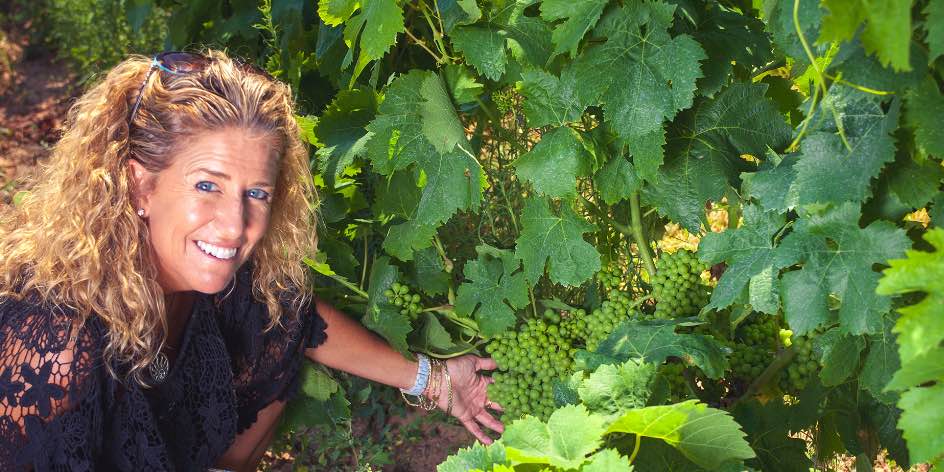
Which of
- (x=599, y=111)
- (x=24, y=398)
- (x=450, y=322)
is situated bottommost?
(x=450, y=322)

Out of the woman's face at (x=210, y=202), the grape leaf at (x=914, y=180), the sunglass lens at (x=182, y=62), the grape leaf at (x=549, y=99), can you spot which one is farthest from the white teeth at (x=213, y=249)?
the grape leaf at (x=914, y=180)

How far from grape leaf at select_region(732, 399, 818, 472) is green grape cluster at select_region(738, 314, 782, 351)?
14 cm

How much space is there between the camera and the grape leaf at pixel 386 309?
99.0 inches

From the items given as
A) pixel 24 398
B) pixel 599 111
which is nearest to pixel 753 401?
pixel 599 111

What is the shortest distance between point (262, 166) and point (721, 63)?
102cm

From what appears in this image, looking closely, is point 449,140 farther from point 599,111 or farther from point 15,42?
point 15,42

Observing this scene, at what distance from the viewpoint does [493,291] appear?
7.77 ft

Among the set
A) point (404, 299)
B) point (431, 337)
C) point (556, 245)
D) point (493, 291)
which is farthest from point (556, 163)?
point (431, 337)

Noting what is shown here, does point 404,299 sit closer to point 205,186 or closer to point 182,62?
point 205,186

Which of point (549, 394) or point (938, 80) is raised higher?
point (938, 80)

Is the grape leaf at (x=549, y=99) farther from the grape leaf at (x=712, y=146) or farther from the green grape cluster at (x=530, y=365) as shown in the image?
the green grape cluster at (x=530, y=365)

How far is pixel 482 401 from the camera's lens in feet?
8.82

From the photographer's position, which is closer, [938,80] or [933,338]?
[933,338]

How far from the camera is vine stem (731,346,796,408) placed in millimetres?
2156
